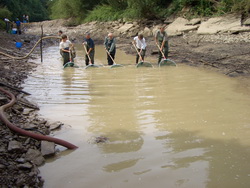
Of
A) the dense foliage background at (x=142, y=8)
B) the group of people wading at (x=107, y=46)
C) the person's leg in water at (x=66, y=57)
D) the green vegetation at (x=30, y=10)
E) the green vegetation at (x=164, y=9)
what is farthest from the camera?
the green vegetation at (x=30, y=10)

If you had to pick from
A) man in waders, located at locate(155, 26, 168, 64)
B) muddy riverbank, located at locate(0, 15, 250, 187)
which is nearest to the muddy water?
muddy riverbank, located at locate(0, 15, 250, 187)

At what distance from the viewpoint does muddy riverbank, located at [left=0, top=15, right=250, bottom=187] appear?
3573mm

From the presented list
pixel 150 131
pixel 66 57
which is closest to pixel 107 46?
pixel 66 57

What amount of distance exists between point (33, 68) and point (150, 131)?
28.3 feet

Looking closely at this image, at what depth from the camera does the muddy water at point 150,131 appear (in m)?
3.58

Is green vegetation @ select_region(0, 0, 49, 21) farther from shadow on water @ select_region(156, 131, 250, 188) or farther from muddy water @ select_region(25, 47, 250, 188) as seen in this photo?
shadow on water @ select_region(156, 131, 250, 188)

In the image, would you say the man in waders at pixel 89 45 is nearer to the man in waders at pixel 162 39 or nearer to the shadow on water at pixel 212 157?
the man in waders at pixel 162 39

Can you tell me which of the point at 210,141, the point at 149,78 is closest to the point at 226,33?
the point at 149,78

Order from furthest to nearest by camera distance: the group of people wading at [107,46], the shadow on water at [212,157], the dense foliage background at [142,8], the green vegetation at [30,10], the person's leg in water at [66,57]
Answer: the green vegetation at [30,10], the dense foliage background at [142,8], the person's leg in water at [66,57], the group of people wading at [107,46], the shadow on water at [212,157]

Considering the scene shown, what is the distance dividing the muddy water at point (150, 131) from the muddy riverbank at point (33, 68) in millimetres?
287

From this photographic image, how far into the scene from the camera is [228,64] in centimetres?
1102

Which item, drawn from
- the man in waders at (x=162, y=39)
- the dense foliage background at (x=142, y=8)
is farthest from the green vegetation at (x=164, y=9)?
the man in waders at (x=162, y=39)

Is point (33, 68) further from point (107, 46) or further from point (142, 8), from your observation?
point (142, 8)

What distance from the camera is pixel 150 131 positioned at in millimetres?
4992
